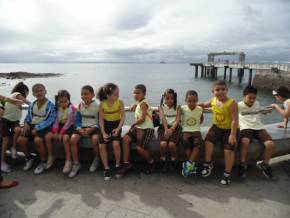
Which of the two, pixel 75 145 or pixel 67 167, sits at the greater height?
pixel 75 145

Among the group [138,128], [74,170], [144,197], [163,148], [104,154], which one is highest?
[138,128]

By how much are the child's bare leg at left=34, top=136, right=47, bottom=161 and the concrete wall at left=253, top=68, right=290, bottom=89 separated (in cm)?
3434

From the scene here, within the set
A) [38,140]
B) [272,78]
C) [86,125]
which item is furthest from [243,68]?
[38,140]

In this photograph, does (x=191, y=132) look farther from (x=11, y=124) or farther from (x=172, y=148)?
(x=11, y=124)

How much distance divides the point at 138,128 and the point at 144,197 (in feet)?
3.84

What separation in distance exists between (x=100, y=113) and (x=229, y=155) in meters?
2.20

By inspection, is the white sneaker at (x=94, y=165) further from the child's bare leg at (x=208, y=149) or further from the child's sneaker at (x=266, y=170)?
the child's sneaker at (x=266, y=170)

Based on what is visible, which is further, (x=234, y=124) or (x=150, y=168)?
(x=150, y=168)

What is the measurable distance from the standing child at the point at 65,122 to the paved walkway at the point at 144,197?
1.32ft

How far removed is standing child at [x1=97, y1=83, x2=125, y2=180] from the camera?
3986mm

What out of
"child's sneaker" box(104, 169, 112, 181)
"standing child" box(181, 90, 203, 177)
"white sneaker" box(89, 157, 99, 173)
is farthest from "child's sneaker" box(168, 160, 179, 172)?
"white sneaker" box(89, 157, 99, 173)

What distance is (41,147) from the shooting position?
4176 mm

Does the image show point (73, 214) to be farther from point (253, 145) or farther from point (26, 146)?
point (253, 145)

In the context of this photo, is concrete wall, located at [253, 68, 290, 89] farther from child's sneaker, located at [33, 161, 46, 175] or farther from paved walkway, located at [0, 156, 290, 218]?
child's sneaker, located at [33, 161, 46, 175]
